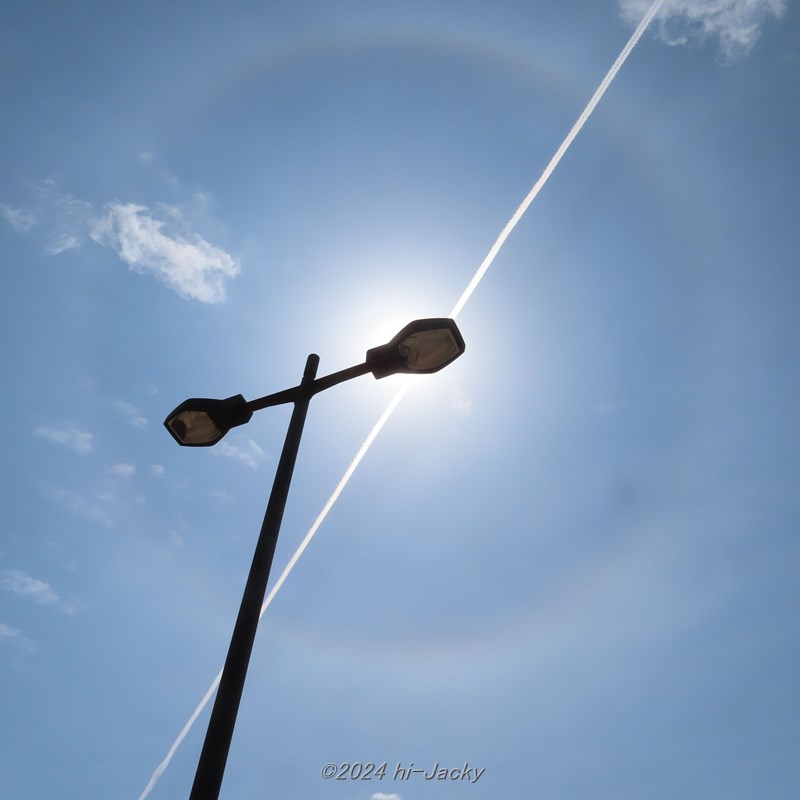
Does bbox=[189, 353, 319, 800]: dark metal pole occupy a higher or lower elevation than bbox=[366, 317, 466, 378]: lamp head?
lower

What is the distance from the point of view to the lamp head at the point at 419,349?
4.69 m

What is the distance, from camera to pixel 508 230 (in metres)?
24.5

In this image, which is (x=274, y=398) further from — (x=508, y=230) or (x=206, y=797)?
(x=508, y=230)

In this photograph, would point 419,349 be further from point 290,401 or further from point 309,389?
point 290,401

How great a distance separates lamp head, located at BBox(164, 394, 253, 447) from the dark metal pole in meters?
0.78

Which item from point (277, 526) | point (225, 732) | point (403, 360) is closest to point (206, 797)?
point (225, 732)

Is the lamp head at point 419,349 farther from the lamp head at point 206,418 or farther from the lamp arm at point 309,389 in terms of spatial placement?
the lamp head at point 206,418

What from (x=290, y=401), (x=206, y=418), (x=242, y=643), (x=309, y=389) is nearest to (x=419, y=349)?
(x=309, y=389)

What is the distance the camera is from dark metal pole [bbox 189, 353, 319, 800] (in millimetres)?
2736

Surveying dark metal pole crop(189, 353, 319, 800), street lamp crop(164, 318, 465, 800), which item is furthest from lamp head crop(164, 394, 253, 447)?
dark metal pole crop(189, 353, 319, 800)

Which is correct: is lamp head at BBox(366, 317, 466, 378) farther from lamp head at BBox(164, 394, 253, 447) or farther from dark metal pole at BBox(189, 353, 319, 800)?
lamp head at BBox(164, 394, 253, 447)

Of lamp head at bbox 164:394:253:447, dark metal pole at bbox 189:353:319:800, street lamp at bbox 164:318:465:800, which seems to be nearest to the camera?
dark metal pole at bbox 189:353:319:800

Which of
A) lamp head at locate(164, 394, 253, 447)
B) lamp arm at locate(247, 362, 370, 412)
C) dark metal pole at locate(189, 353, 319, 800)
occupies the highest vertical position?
lamp head at locate(164, 394, 253, 447)

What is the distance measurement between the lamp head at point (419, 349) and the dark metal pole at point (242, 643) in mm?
918
